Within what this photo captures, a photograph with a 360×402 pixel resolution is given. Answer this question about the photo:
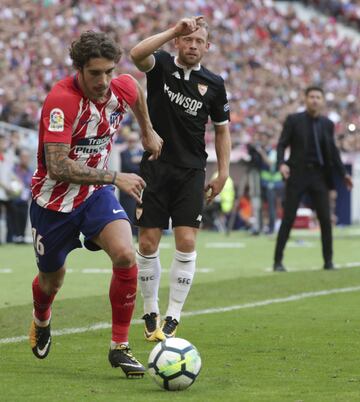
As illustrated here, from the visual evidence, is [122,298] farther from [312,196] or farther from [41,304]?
[312,196]

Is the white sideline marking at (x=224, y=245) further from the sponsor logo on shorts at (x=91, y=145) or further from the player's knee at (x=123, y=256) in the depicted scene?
the player's knee at (x=123, y=256)

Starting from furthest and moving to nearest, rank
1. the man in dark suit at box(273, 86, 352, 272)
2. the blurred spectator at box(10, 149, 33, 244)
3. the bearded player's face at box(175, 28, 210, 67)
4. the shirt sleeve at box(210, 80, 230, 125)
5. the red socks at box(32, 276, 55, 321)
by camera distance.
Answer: the blurred spectator at box(10, 149, 33, 244)
the man in dark suit at box(273, 86, 352, 272)
the shirt sleeve at box(210, 80, 230, 125)
the bearded player's face at box(175, 28, 210, 67)
the red socks at box(32, 276, 55, 321)

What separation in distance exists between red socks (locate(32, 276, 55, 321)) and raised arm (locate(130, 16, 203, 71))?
73.1 inches

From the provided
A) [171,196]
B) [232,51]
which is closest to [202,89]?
[171,196]

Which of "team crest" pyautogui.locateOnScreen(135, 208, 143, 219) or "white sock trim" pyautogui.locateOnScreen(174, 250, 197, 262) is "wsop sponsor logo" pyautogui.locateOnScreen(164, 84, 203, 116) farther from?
"white sock trim" pyautogui.locateOnScreen(174, 250, 197, 262)

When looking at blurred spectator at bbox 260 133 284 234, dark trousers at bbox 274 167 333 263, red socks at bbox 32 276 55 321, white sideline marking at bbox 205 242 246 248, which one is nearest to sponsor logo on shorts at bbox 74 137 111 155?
red socks at bbox 32 276 55 321

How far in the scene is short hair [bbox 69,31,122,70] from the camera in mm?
7184

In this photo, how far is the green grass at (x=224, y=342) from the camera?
673 cm

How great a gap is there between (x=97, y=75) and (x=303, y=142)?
8943 mm

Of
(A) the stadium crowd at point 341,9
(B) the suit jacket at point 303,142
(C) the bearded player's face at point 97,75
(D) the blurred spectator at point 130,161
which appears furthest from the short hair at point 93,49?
(A) the stadium crowd at point 341,9

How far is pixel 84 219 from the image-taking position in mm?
7594

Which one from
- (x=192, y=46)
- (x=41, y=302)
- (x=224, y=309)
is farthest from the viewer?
(x=224, y=309)

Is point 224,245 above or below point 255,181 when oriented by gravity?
below

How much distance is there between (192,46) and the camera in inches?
365
